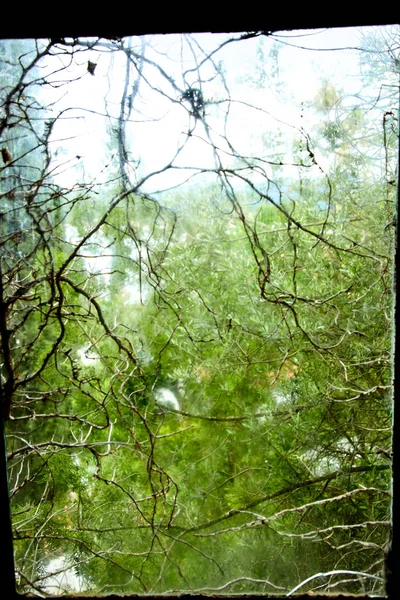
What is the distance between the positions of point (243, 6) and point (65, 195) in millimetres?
592

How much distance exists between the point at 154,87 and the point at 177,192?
195mm

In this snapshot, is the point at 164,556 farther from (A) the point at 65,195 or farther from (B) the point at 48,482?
(A) the point at 65,195

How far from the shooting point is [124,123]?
38.4 inches

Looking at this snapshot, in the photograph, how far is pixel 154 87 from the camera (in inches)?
36.9

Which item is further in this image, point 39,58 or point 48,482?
point 48,482

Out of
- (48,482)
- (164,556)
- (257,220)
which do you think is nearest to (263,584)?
(164,556)

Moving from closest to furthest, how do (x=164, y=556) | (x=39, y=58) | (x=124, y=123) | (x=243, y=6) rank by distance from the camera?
(x=243, y=6)
(x=39, y=58)
(x=124, y=123)
(x=164, y=556)

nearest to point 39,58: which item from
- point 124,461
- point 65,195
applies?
point 65,195

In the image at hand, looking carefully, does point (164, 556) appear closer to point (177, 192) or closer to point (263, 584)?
point (263, 584)

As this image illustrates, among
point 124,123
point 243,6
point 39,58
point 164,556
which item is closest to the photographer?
point 243,6

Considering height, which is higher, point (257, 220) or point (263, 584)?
point (257, 220)

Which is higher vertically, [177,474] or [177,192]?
[177,192]

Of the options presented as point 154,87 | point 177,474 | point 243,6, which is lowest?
point 177,474

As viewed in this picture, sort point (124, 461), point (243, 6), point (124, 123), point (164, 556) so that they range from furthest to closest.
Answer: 1. point (124, 461)
2. point (164, 556)
3. point (124, 123)
4. point (243, 6)
